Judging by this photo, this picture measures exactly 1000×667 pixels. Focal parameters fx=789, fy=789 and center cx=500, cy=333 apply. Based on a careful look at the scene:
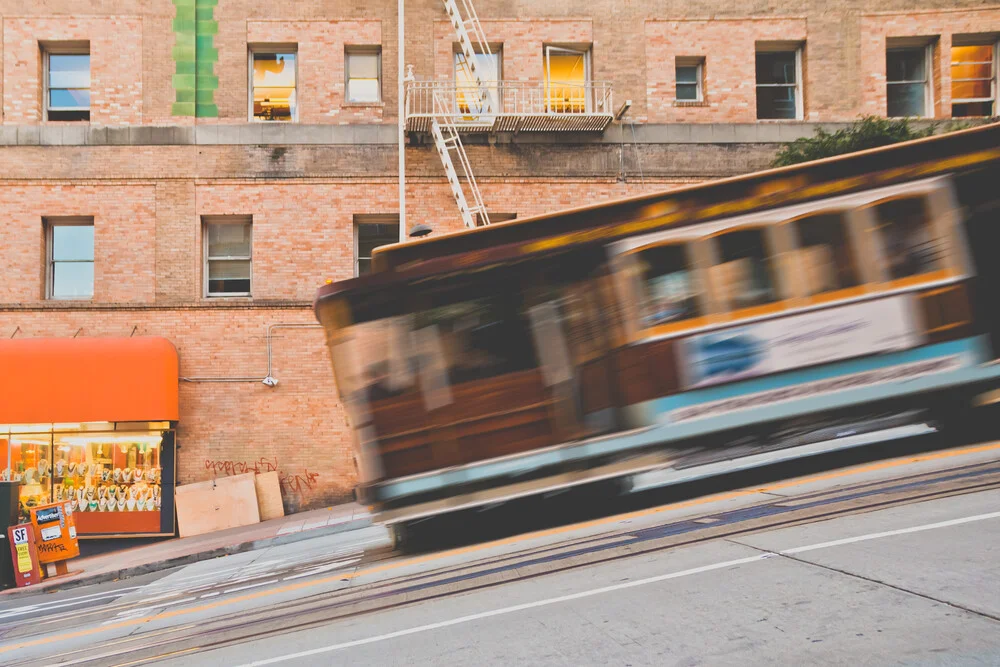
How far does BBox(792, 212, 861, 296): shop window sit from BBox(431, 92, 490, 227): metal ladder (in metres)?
10.3

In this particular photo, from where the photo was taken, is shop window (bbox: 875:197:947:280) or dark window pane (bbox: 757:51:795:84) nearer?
shop window (bbox: 875:197:947:280)

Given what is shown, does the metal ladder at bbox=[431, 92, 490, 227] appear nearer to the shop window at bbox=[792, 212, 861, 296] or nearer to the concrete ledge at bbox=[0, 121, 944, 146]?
the concrete ledge at bbox=[0, 121, 944, 146]

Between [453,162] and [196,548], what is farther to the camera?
[453,162]

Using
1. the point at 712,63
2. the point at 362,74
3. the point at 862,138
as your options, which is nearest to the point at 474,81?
the point at 362,74

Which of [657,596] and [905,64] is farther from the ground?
[905,64]

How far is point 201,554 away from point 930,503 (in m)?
12.0

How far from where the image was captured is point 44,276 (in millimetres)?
18422

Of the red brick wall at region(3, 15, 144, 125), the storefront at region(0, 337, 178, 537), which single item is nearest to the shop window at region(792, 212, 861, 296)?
the storefront at region(0, 337, 178, 537)

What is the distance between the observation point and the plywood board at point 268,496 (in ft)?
57.4

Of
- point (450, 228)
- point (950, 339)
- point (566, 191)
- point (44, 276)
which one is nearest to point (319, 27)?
point (450, 228)

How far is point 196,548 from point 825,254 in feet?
40.6

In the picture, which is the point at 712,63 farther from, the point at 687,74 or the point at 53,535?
the point at 53,535

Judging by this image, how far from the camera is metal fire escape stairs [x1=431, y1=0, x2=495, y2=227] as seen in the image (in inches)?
712

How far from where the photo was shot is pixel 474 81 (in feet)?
62.2
